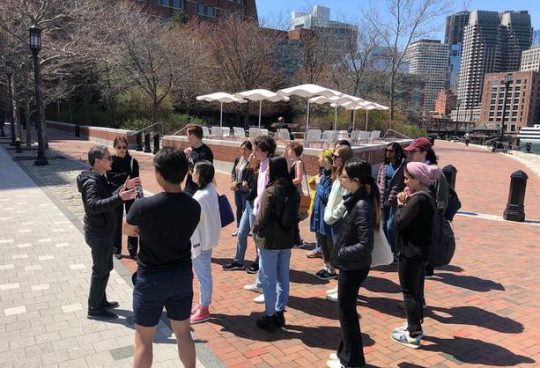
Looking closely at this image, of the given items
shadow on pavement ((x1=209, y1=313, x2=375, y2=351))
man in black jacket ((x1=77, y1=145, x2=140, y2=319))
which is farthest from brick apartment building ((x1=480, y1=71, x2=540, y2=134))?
man in black jacket ((x1=77, y1=145, x2=140, y2=319))

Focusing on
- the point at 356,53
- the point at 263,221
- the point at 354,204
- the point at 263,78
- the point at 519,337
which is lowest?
the point at 519,337

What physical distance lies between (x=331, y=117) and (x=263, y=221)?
3461cm

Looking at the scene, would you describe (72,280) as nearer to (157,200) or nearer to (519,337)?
(157,200)

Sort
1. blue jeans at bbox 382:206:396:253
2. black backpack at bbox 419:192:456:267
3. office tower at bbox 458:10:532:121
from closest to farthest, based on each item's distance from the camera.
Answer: black backpack at bbox 419:192:456:267 < blue jeans at bbox 382:206:396:253 < office tower at bbox 458:10:532:121

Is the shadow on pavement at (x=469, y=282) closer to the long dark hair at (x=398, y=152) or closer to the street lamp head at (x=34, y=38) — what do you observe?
the long dark hair at (x=398, y=152)

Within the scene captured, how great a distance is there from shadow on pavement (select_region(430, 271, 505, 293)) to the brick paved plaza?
15 millimetres

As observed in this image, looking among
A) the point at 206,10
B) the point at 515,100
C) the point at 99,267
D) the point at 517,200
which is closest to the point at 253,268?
the point at 99,267

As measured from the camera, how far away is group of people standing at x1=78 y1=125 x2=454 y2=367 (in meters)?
2.85

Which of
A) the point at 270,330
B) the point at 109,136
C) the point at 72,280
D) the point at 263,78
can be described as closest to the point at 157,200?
the point at 270,330

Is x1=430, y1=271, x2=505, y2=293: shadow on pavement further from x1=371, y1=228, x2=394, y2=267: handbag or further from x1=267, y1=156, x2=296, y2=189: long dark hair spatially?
x1=267, y1=156, x2=296, y2=189: long dark hair

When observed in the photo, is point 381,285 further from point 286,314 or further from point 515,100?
point 515,100

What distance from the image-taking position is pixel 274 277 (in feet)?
14.1

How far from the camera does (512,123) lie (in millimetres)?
142250

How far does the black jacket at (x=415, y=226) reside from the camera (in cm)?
379
